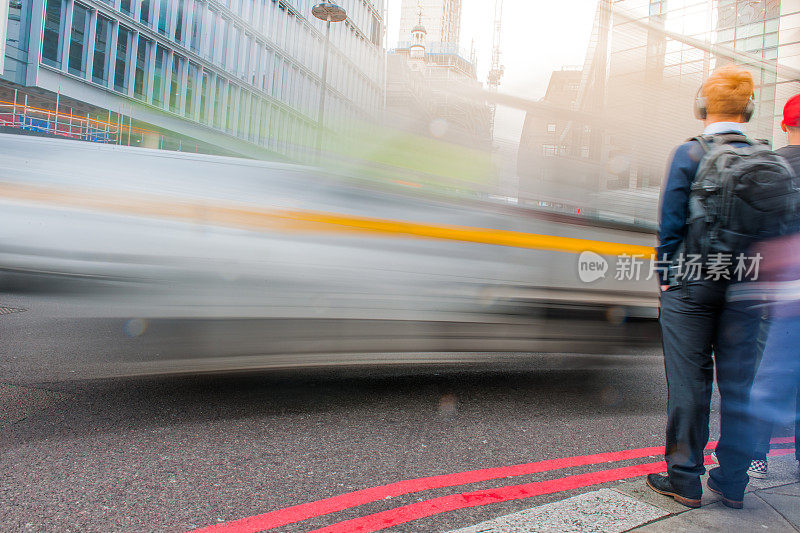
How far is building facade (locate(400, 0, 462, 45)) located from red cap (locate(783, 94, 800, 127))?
1922 mm

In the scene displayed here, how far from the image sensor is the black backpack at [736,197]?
7.35 feet

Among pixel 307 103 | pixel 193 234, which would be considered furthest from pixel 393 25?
pixel 193 234

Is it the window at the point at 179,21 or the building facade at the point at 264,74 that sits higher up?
the window at the point at 179,21

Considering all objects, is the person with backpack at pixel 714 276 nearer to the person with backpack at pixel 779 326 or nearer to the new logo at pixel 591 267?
the person with backpack at pixel 779 326

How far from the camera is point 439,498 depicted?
Answer: 2.46 m

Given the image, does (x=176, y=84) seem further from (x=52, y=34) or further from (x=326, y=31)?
(x=52, y=34)

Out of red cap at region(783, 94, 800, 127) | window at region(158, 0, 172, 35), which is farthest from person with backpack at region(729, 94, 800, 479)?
window at region(158, 0, 172, 35)

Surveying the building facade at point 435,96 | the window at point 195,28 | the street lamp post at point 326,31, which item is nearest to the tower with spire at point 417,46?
the building facade at point 435,96

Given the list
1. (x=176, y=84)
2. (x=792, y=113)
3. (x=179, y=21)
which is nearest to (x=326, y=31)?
(x=176, y=84)

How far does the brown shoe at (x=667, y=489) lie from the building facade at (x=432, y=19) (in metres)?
2.65

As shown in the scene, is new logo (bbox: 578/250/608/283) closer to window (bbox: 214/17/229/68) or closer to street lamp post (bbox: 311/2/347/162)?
street lamp post (bbox: 311/2/347/162)

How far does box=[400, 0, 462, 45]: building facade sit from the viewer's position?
4.08 meters

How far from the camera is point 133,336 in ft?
9.71

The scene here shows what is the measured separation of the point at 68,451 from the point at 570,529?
2.16 metres
